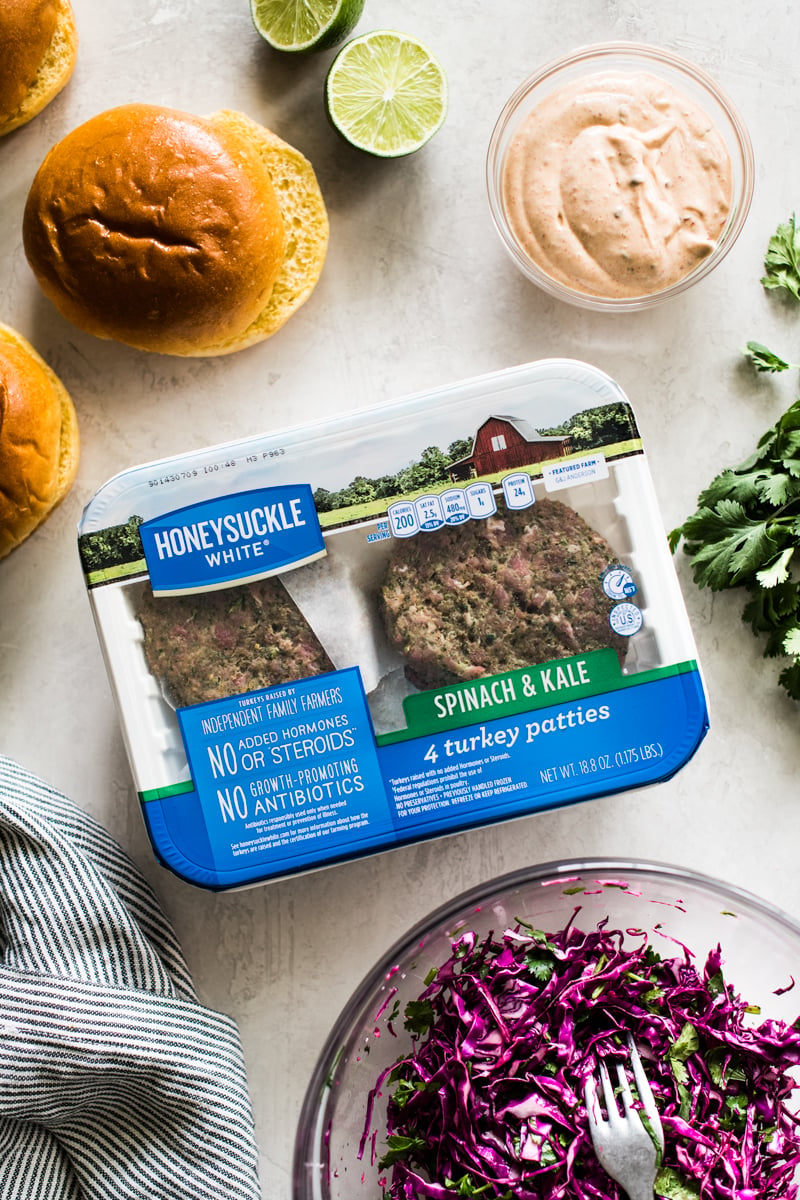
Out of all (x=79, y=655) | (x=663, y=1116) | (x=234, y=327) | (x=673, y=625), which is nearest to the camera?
(x=663, y=1116)

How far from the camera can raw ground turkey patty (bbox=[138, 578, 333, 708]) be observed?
1586mm

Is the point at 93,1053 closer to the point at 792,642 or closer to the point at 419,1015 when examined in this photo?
the point at 419,1015

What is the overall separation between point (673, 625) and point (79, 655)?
1111 mm

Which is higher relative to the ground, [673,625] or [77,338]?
[77,338]

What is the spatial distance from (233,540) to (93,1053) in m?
0.88

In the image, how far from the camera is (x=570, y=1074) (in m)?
1.48

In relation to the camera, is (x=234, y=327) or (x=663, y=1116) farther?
(x=234, y=327)

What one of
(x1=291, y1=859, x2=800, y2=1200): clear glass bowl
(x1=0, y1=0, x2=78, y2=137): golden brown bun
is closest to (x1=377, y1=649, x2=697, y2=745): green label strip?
(x1=291, y1=859, x2=800, y2=1200): clear glass bowl

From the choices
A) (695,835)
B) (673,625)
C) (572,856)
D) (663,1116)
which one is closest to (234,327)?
(673,625)

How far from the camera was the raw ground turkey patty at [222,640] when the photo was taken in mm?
1586

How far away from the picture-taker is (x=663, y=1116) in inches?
57.6

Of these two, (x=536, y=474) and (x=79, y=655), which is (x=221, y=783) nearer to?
(x=79, y=655)

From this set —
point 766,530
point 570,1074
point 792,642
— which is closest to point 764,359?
point 766,530

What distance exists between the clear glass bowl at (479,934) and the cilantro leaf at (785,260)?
1.12 meters
